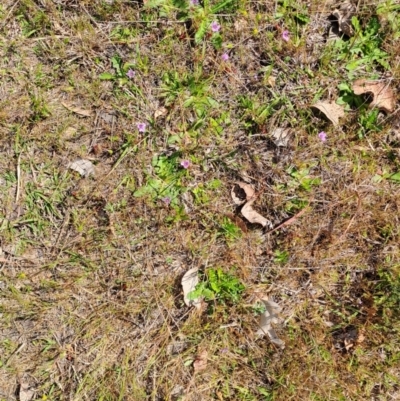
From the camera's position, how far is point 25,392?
10.0ft

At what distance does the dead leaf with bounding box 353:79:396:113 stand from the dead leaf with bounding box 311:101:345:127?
0.47 ft

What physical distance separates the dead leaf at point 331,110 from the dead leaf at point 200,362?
5.10 feet

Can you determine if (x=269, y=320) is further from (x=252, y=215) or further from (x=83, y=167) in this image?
(x=83, y=167)

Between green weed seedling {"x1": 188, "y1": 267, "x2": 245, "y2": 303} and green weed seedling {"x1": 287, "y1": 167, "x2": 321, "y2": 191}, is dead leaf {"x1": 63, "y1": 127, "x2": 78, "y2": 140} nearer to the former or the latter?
green weed seedling {"x1": 188, "y1": 267, "x2": 245, "y2": 303}

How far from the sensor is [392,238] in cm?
312

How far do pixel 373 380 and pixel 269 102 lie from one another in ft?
5.67

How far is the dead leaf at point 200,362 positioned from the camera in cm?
306

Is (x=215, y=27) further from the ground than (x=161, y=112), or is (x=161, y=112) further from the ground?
(x=215, y=27)

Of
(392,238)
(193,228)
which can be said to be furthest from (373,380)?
(193,228)

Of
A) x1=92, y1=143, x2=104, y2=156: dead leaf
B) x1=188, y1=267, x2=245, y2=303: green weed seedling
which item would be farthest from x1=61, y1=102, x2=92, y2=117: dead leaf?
x1=188, y1=267, x2=245, y2=303: green weed seedling

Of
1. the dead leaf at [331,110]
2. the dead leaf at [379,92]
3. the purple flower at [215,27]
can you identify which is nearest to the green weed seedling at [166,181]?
the purple flower at [215,27]

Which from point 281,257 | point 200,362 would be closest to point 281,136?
point 281,257

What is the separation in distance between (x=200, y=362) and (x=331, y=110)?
65.6 inches

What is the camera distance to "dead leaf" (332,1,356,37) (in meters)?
3.24
